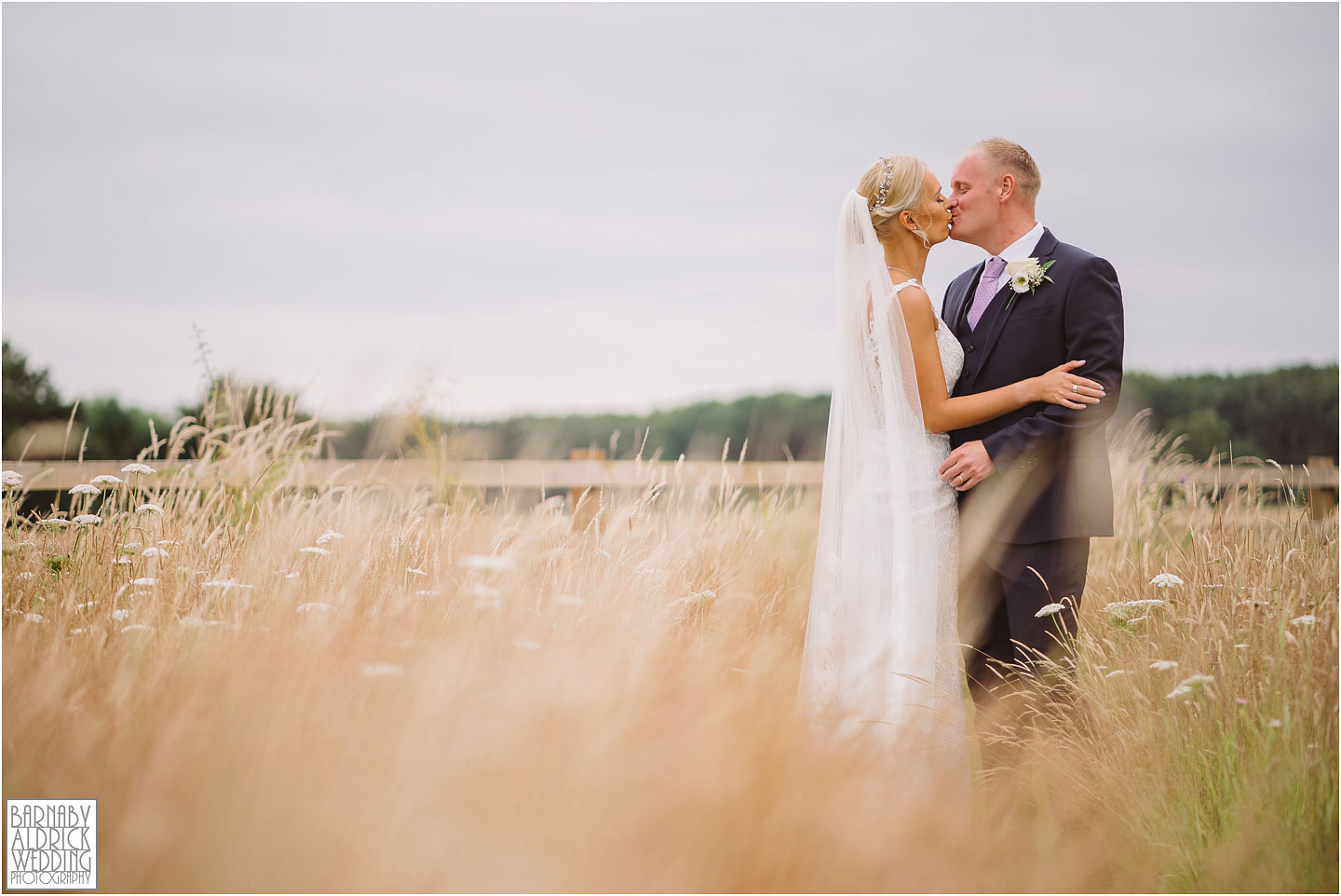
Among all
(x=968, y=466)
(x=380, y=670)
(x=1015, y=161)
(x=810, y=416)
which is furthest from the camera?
(x=810, y=416)

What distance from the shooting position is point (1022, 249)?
325 centimetres

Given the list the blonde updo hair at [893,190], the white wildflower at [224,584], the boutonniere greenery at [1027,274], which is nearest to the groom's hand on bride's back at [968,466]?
the boutonniere greenery at [1027,274]

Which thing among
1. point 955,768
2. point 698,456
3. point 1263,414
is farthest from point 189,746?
point 1263,414

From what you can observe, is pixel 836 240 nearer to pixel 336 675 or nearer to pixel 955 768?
pixel 955 768

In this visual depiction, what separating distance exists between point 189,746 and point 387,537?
6.01ft

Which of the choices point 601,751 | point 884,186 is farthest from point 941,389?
point 601,751

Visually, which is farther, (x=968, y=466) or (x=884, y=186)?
(x=884, y=186)

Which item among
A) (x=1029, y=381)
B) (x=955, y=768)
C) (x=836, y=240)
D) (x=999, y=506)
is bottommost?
(x=955, y=768)

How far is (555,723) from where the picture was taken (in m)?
2.27

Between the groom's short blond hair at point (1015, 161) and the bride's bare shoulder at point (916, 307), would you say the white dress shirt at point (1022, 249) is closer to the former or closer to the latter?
the groom's short blond hair at point (1015, 161)

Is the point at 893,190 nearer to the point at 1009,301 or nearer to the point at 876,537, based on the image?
the point at 1009,301

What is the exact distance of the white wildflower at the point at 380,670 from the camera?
2332mm

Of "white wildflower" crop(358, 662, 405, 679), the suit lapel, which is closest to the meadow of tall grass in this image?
"white wildflower" crop(358, 662, 405, 679)

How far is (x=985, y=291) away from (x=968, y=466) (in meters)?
0.83
